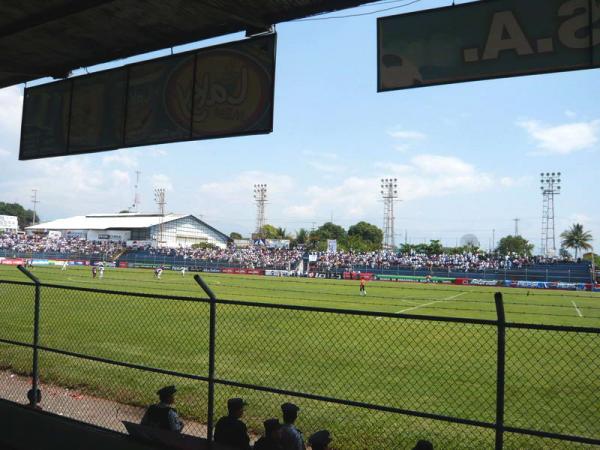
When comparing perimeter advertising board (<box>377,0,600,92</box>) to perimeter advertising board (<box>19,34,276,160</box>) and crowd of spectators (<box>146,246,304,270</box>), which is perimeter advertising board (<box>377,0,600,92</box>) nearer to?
perimeter advertising board (<box>19,34,276,160</box>)

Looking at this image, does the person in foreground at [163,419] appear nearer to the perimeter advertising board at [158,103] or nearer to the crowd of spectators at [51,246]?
the perimeter advertising board at [158,103]

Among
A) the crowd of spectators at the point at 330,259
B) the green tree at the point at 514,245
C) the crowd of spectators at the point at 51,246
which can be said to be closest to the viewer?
the crowd of spectators at the point at 330,259

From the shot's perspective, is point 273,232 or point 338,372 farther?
point 273,232

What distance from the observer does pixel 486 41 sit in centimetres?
516

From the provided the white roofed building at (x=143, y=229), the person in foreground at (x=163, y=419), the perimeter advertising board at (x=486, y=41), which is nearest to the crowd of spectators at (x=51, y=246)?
the white roofed building at (x=143, y=229)

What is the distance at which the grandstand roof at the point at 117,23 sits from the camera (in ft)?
20.5

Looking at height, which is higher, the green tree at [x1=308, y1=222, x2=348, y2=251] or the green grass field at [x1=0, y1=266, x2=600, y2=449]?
the green tree at [x1=308, y1=222, x2=348, y2=251]

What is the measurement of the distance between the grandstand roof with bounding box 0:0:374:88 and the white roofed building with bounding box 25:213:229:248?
3691 inches

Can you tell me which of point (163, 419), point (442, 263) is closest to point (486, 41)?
point (163, 419)

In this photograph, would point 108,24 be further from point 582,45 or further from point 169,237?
point 169,237

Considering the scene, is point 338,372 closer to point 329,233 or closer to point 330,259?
point 330,259

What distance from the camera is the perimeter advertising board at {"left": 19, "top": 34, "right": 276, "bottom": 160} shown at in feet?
22.6

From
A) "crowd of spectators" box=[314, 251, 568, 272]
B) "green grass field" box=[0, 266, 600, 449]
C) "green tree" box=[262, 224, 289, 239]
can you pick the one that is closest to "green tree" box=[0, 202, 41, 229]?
"green tree" box=[262, 224, 289, 239]

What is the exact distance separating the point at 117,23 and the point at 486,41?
16.0 ft
